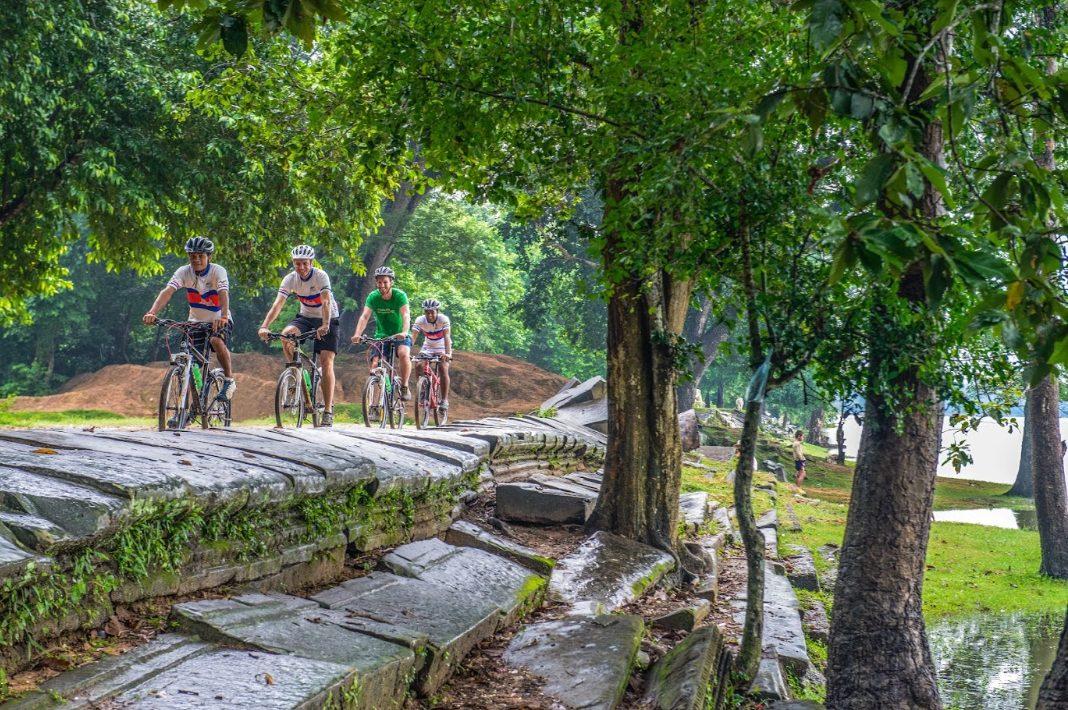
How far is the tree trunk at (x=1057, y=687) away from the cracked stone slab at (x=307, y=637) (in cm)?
294

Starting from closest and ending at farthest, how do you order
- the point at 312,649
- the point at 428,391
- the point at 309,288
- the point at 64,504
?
the point at 64,504, the point at 312,649, the point at 309,288, the point at 428,391

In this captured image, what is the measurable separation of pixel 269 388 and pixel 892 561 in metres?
20.9

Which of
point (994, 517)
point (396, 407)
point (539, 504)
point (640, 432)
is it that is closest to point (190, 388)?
point (539, 504)

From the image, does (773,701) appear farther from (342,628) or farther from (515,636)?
(342,628)

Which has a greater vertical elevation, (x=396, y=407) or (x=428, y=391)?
(x=428, y=391)

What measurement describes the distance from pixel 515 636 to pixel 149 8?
12.1 metres

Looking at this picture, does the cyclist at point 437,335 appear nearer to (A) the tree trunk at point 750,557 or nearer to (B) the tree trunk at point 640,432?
(B) the tree trunk at point 640,432

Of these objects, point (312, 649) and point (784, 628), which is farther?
point (784, 628)

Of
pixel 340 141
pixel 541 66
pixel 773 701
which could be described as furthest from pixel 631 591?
pixel 340 141

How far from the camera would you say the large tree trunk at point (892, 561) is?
6285 mm

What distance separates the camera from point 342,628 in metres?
3.88

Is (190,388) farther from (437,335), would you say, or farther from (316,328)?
(437,335)

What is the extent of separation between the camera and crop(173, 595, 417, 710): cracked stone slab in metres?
3.38

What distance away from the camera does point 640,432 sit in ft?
28.2
